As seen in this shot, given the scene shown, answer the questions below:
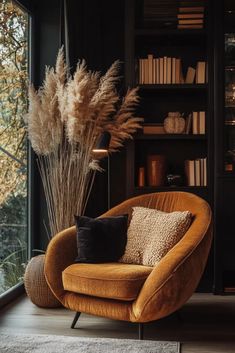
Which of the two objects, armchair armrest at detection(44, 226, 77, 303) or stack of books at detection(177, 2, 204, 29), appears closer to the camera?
armchair armrest at detection(44, 226, 77, 303)

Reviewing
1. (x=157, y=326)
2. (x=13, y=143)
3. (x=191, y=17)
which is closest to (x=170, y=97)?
(x=191, y=17)

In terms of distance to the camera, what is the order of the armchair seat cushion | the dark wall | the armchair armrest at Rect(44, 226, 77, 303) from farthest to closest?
the dark wall
the armchair armrest at Rect(44, 226, 77, 303)
the armchair seat cushion

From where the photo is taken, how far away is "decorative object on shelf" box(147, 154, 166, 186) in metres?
4.55

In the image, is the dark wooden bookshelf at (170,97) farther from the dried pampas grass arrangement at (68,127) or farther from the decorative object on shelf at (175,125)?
the dried pampas grass arrangement at (68,127)

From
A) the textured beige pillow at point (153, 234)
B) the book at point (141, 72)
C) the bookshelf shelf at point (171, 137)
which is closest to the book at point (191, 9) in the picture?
the book at point (141, 72)

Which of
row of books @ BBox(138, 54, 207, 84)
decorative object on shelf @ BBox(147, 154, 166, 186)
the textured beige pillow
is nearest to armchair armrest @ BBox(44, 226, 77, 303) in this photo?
the textured beige pillow

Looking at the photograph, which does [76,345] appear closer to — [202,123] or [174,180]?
[174,180]

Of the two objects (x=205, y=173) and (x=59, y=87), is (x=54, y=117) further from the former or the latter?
(x=205, y=173)

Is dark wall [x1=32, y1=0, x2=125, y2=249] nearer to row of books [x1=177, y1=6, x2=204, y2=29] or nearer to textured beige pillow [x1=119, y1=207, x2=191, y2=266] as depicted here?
row of books [x1=177, y1=6, x2=204, y2=29]

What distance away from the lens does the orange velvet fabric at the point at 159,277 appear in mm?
3043

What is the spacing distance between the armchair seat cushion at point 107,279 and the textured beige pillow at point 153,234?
0.17 meters

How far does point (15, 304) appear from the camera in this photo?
4.06 m

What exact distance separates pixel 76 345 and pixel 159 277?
0.62 meters

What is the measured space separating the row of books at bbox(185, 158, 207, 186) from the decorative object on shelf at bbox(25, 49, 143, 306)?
25.5 inches
